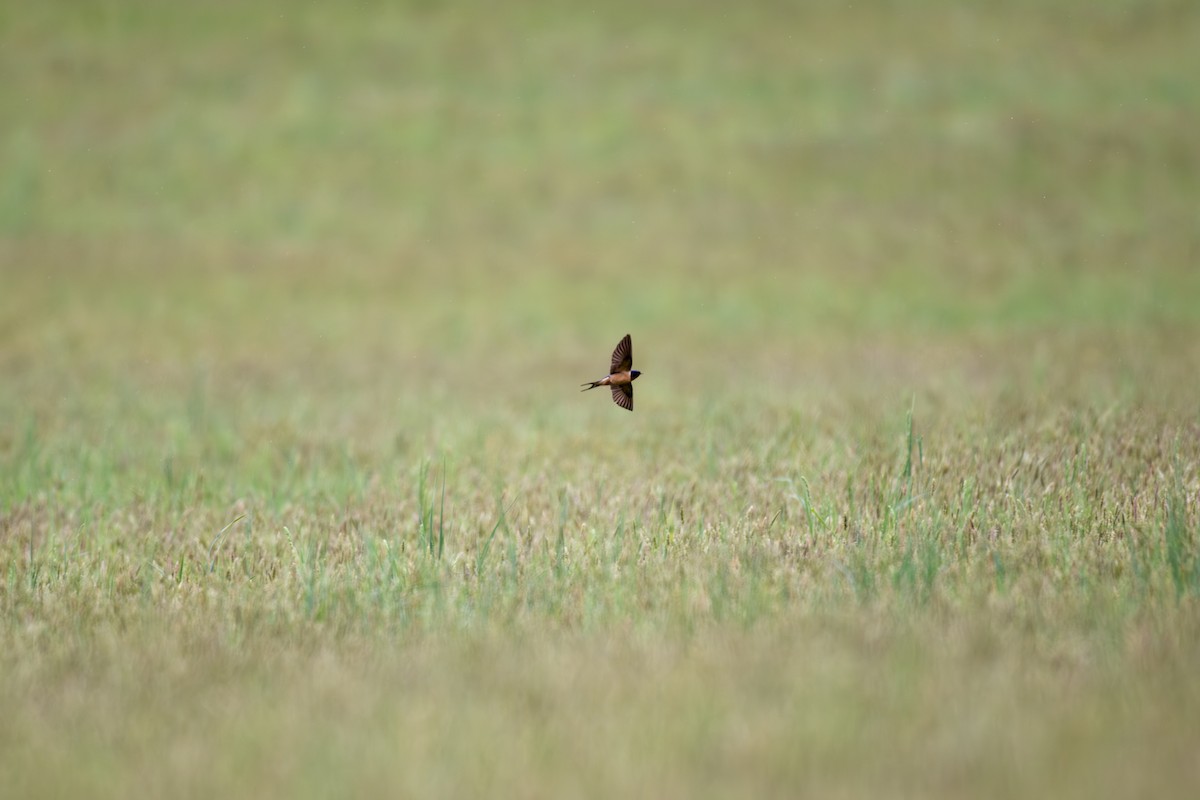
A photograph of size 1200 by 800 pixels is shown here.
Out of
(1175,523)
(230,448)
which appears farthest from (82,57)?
(1175,523)

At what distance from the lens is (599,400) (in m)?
10.1

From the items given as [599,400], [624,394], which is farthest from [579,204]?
[624,394]

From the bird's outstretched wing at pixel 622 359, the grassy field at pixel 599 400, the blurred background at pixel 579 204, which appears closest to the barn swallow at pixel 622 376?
the bird's outstretched wing at pixel 622 359

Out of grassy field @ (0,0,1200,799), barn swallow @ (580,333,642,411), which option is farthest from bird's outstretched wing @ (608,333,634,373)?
grassy field @ (0,0,1200,799)

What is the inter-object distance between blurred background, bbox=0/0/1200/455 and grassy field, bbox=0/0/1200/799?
10 cm

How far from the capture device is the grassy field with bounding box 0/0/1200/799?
117 inches

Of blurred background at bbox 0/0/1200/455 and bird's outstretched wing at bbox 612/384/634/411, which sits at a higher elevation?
blurred background at bbox 0/0/1200/455

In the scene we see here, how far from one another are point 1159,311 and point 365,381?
31.4ft

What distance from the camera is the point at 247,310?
15.5 metres

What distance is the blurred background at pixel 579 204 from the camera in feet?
39.4

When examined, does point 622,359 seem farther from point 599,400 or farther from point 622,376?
point 599,400

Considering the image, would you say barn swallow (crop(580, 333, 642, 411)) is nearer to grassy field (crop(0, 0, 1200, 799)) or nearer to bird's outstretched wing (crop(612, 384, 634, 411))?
bird's outstretched wing (crop(612, 384, 634, 411))

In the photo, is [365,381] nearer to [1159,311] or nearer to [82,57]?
[1159,311]

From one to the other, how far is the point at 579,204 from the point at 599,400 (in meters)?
9.31
